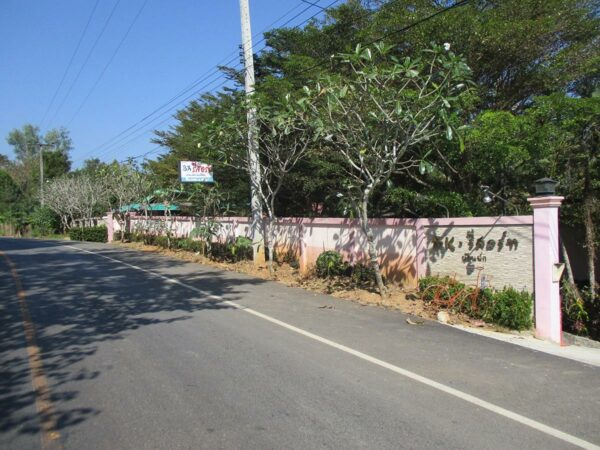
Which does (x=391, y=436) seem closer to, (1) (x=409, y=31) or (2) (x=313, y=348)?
(2) (x=313, y=348)

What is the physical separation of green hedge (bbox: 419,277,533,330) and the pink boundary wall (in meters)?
0.27

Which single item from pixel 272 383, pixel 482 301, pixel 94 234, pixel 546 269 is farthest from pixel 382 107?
pixel 94 234

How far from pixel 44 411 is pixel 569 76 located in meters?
13.4

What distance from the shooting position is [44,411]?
15.7ft

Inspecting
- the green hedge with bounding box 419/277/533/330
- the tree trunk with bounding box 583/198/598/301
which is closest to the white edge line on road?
the green hedge with bounding box 419/277/533/330

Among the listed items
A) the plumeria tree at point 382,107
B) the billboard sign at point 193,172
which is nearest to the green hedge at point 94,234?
the billboard sign at point 193,172

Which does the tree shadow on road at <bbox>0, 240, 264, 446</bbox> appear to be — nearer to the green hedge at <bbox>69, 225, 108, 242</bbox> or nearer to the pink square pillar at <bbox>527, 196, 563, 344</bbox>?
the pink square pillar at <bbox>527, 196, 563, 344</bbox>

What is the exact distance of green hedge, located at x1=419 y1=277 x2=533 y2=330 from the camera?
340 inches

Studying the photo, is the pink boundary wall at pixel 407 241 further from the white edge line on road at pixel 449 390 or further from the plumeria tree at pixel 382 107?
the white edge line on road at pixel 449 390

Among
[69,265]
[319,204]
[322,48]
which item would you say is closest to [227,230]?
[319,204]

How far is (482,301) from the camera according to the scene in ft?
30.5

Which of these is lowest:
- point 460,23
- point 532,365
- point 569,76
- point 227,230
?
point 532,365

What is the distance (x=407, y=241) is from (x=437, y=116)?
2.99 metres

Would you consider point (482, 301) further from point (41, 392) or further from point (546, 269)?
point (41, 392)
